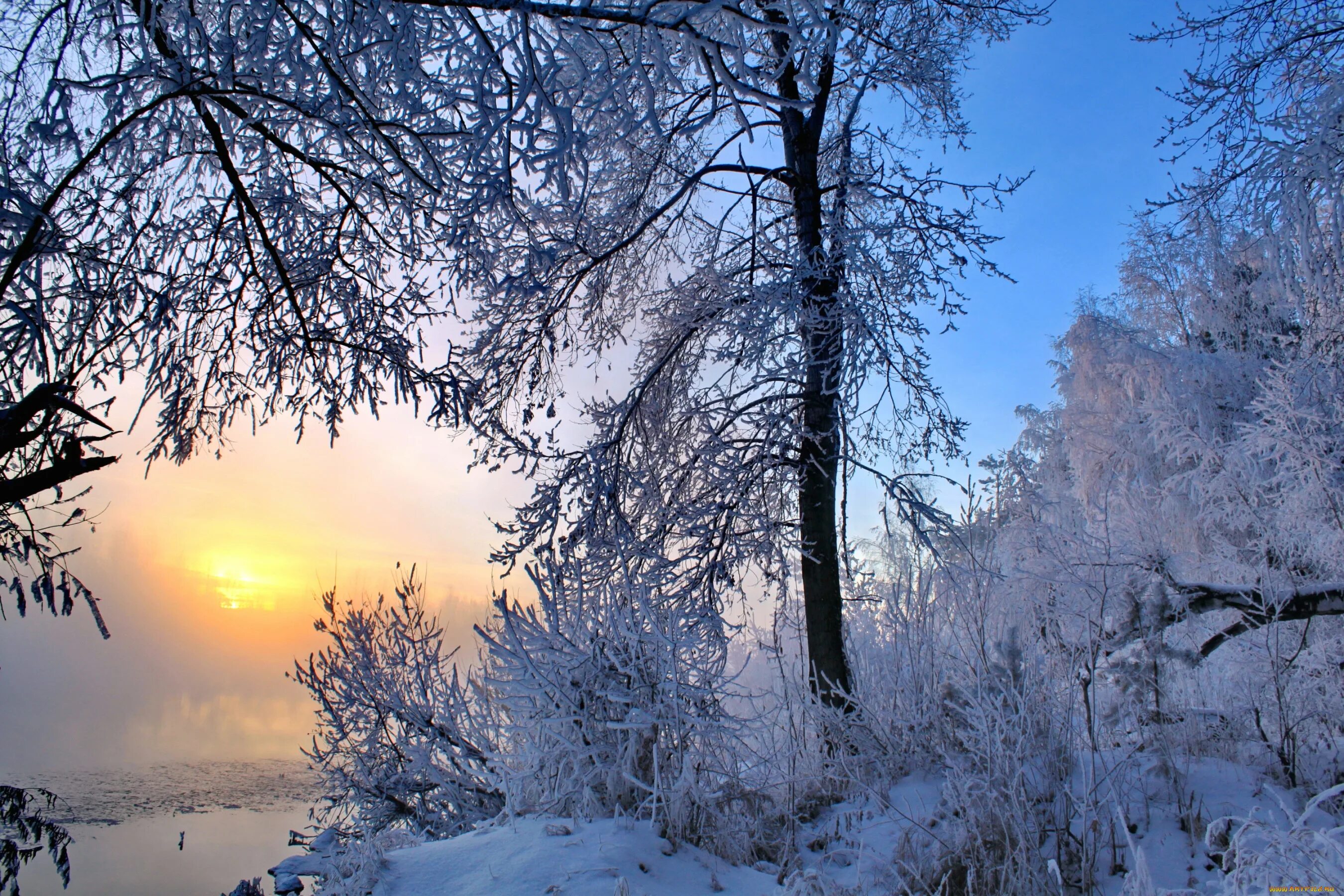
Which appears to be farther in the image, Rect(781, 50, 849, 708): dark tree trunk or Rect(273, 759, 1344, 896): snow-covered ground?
Rect(781, 50, 849, 708): dark tree trunk

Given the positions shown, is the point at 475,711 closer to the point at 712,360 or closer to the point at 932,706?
the point at 932,706

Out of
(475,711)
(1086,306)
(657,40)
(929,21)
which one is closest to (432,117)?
(657,40)

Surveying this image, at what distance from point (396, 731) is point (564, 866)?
7.56ft

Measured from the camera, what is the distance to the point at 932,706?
458 cm

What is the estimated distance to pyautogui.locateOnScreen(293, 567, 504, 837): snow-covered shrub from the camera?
413cm

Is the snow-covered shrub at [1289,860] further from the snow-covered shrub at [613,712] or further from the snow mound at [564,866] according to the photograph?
the snow-covered shrub at [613,712]

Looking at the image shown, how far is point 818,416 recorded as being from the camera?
Answer: 6.37 meters

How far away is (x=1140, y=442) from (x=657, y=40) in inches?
509

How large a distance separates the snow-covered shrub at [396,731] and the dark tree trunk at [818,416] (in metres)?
2.70

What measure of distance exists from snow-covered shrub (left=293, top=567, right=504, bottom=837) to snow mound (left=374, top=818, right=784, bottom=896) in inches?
42.2

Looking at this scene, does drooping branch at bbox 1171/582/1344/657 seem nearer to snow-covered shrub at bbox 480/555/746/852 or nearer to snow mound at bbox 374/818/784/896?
snow-covered shrub at bbox 480/555/746/852

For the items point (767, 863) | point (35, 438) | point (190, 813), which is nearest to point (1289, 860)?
point (767, 863)

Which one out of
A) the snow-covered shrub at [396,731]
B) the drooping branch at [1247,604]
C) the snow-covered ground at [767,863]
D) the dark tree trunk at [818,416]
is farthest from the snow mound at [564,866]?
the drooping branch at [1247,604]

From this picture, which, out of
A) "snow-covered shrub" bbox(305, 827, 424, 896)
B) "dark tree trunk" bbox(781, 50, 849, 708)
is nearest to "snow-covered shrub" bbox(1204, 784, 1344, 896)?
"snow-covered shrub" bbox(305, 827, 424, 896)
